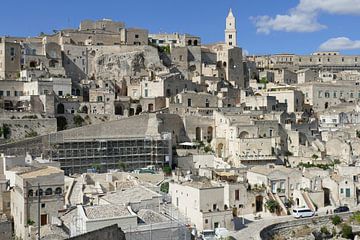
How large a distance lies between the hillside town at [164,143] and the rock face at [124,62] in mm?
116

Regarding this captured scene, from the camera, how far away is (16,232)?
24297 millimetres

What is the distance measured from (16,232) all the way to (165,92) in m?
23.7

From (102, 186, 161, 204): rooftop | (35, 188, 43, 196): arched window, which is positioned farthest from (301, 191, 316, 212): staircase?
(35, 188, 43, 196): arched window

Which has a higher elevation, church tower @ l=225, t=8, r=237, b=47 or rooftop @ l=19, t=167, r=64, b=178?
church tower @ l=225, t=8, r=237, b=47

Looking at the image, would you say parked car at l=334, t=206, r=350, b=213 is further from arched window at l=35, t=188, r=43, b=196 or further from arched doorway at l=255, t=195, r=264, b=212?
arched window at l=35, t=188, r=43, b=196

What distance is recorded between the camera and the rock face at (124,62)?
51.8 m

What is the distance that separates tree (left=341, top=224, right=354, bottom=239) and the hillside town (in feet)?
1.30

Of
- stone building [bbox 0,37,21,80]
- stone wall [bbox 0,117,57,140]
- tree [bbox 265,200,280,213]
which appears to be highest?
stone building [bbox 0,37,21,80]

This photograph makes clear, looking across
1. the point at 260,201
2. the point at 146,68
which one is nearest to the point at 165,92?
the point at 146,68

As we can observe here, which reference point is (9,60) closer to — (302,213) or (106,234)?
(302,213)

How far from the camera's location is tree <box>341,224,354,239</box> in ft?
95.2

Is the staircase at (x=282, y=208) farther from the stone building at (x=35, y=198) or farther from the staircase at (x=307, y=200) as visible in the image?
the stone building at (x=35, y=198)

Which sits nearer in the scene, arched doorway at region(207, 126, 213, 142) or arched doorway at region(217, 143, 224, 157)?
arched doorway at region(217, 143, 224, 157)

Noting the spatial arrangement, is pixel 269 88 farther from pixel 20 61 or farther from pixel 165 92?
pixel 20 61
